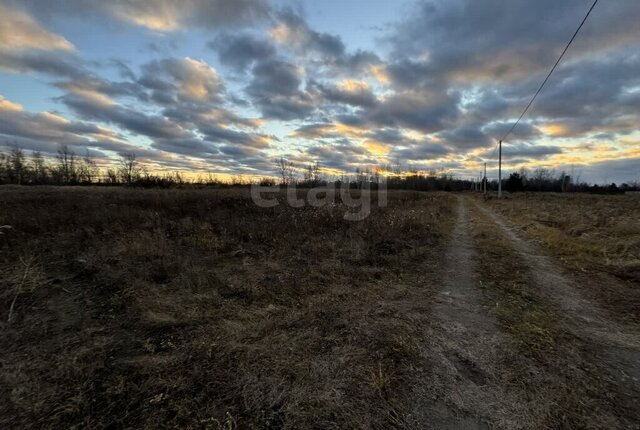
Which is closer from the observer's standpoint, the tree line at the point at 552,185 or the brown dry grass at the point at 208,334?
the brown dry grass at the point at 208,334

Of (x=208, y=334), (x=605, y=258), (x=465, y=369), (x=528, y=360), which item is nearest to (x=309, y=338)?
(x=208, y=334)

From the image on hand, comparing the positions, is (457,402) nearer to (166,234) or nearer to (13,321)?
(13,321)

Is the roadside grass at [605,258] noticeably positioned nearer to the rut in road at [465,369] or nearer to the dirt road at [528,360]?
the dirt road at [528,360]

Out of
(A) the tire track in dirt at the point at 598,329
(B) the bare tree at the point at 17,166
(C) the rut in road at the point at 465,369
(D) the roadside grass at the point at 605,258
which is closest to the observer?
(C) the rut in road at the point at 465,369

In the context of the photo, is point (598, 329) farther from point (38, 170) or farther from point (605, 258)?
point (38, 170)

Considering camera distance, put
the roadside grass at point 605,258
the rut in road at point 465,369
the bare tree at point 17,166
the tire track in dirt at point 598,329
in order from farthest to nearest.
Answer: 1. the bare tree at point 17,166
2. the roadside grass at point 605,258
3. the tire track in dirt at point 598,329
4. the rut in road at point 465,369

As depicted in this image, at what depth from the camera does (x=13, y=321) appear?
4137 mm

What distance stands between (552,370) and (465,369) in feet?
3.15

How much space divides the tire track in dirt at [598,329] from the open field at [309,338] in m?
0.03

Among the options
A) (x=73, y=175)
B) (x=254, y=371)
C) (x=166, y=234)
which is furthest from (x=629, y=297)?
(x=73, y=175)

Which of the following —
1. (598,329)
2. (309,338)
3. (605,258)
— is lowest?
(598,329)

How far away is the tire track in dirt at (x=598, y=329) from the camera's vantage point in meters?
3.24

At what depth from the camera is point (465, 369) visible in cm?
323

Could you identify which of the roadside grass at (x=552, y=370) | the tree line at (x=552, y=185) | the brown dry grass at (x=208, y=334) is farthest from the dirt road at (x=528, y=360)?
the tree line at (x=552, y=185)
